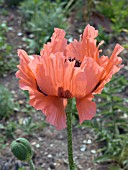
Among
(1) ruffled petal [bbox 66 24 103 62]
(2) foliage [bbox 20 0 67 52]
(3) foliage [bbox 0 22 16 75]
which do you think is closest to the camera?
(1) ruffled petal [bbox 66 24 103 62]

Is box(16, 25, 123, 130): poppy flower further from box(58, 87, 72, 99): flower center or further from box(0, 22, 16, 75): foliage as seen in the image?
box(0, 22, 16, 75): foliage

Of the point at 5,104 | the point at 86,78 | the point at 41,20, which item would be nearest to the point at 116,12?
the point at 41,20

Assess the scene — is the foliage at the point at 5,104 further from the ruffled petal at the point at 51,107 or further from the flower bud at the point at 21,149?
the ruffled petal at the point at 51,107

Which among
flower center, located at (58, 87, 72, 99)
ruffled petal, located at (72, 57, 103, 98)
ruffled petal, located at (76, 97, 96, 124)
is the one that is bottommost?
ruffled petal, located at (76, 97, 96, 124)

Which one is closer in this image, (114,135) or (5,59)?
(114,135)

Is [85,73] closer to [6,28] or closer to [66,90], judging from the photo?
[66,90]

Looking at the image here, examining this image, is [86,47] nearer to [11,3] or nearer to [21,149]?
[21,149]

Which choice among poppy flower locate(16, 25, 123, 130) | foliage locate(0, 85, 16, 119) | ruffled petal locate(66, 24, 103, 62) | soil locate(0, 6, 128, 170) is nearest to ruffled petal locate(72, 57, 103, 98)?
poppy flower locate(16, 25, 123, 130)
